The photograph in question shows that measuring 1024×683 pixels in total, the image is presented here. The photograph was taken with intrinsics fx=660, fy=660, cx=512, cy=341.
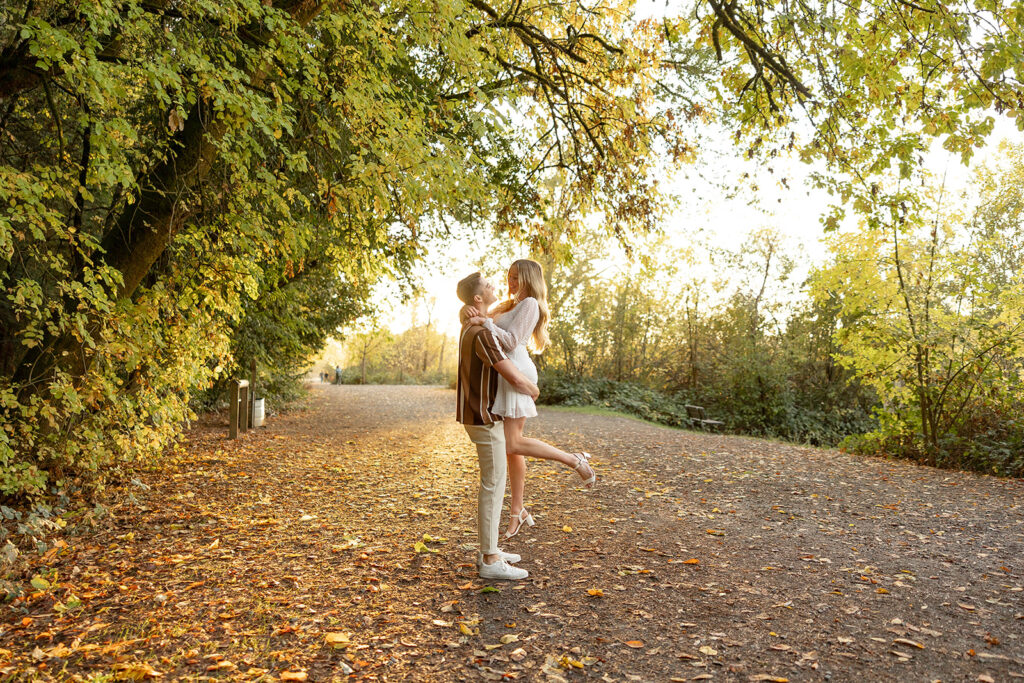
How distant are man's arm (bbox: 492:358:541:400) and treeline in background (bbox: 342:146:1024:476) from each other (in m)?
5.07

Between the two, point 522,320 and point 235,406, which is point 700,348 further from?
point 522,320

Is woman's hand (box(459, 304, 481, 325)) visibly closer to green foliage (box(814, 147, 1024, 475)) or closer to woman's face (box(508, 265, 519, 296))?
woman's face (box(508, 265, 519, 296))

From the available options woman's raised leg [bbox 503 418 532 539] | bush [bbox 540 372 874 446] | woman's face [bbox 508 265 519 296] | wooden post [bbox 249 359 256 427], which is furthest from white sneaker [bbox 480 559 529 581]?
bush [bbox 540 372 874 446]

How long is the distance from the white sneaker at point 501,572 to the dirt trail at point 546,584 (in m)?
0.10

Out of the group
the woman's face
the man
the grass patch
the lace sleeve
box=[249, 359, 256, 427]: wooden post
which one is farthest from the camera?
the grass patch

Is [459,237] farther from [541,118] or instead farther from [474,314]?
[474,314]

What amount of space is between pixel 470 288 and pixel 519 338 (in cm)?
51

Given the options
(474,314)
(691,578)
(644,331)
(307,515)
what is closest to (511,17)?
(474,314)

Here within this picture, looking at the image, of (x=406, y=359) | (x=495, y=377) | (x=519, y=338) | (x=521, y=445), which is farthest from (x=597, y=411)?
(x=406, y=359)

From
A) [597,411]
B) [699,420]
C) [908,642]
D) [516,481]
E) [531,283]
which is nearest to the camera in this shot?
[908,642]

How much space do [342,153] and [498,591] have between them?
6329 mm

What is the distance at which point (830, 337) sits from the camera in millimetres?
17906

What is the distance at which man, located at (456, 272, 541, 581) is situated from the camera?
404cm

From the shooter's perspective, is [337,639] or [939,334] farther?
[939,334]
